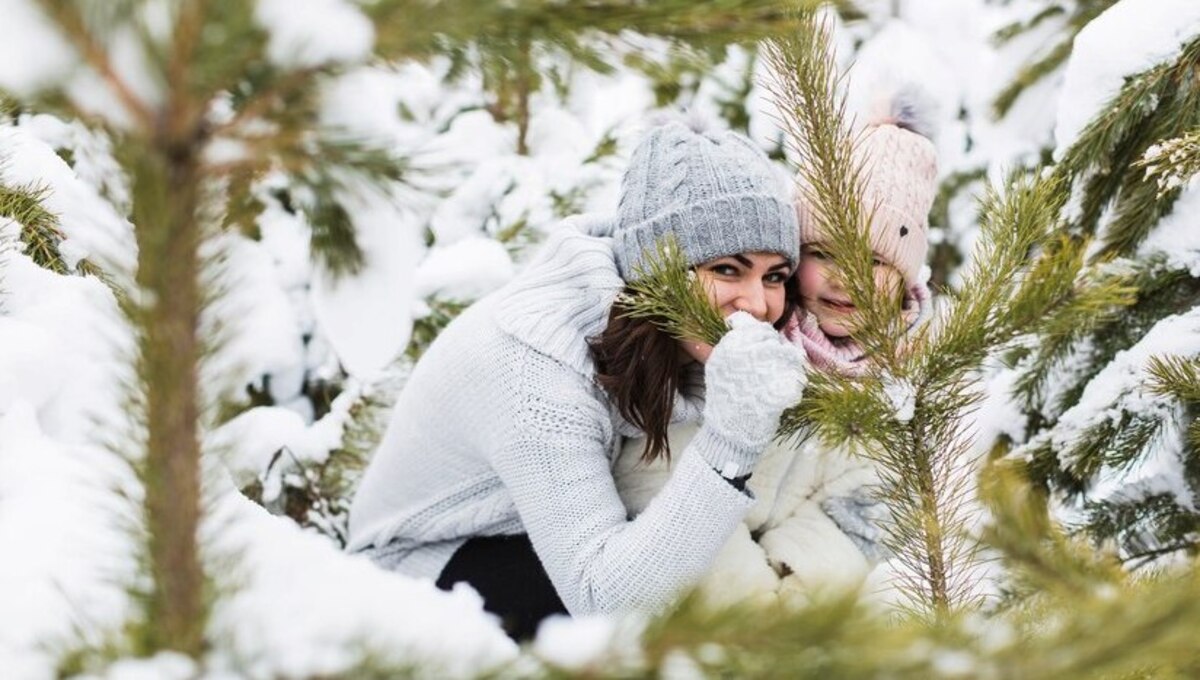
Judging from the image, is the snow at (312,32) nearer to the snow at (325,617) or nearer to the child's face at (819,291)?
the snow at (325,617)

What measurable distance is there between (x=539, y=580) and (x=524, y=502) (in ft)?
1.13

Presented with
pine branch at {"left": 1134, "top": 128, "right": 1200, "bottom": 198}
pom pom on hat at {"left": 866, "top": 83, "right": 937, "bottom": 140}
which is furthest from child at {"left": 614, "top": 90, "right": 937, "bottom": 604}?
pine branch at {"left": 1134, "top": 128, "right": 1200, "bottom": 198}

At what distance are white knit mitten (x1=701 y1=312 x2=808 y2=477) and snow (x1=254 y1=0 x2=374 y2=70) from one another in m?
1.02

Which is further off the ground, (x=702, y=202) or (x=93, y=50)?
(x=93, y=50)

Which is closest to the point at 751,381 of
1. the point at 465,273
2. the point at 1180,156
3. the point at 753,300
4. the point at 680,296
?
the point at 680,296

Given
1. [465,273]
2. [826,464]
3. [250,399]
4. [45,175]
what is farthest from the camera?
[465,273]

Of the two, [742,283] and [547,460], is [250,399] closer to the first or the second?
[547,460]

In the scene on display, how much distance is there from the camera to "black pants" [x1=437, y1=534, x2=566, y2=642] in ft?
7.38

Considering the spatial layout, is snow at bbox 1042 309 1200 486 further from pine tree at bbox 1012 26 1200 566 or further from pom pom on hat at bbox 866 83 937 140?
pom pom on hat at bbox 866 83 937 140

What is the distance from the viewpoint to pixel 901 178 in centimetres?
211

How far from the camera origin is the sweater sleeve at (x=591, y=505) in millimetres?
1812

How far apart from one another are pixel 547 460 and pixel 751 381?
0.55 meters

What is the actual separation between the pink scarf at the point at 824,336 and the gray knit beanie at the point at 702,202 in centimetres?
14

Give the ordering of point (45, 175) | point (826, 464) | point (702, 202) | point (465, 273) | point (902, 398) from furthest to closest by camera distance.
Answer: point (465, 273), point (826, 464), point (702, 202), point (45, 175), point (902, 398)
